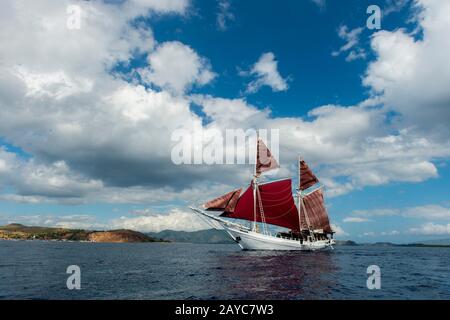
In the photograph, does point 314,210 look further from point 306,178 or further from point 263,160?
point 263,160

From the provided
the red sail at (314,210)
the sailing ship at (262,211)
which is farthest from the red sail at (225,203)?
the red sail at (314,210)

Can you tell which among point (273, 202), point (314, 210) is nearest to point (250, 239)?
point (273, 202)

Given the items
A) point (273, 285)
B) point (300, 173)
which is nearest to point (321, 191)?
point (300, 173)

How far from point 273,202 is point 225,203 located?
18766mm

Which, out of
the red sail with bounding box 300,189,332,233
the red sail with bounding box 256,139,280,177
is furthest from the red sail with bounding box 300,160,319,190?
the red sail with bounding box 256,139,280,177

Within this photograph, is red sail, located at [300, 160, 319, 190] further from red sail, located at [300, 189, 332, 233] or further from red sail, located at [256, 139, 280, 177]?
red sail, located at [256, 139, 280, 177]

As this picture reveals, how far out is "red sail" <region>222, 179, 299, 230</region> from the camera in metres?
112

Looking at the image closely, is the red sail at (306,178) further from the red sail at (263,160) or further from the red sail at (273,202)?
the red sail at (273,202)

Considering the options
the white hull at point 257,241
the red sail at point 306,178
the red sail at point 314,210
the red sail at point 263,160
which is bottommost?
the white hull at point 257,241

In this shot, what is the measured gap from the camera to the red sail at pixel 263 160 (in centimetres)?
12169

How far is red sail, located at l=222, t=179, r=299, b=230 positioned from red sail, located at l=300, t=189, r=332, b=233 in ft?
70.4

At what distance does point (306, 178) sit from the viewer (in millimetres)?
139250

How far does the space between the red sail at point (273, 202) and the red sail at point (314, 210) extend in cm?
2145
